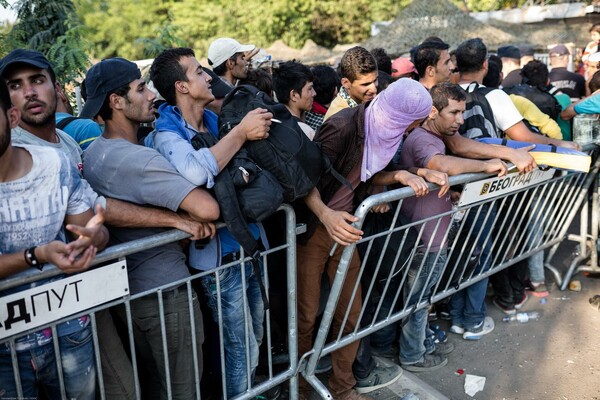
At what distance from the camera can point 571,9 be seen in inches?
805

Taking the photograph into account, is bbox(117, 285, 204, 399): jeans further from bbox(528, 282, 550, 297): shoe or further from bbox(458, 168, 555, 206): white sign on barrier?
bbox(528, 282, 550, 297): shoe

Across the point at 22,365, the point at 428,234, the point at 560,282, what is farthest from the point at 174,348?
the point at 560,282

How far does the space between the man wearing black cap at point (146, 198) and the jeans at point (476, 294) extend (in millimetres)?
2515

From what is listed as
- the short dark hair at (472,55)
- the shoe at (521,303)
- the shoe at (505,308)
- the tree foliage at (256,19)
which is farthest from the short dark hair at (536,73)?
the tree foliage at (256,19)

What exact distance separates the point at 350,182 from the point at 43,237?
1.77m

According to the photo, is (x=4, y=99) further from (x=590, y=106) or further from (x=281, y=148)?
(x=590, y=106)

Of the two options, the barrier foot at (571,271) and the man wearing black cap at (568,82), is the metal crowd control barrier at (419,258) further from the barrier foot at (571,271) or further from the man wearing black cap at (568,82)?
the man wearing black cap at (568,82)

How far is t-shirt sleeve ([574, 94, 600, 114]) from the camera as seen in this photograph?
4.66 metres

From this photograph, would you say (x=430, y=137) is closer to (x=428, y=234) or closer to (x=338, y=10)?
(x=428, y=234)

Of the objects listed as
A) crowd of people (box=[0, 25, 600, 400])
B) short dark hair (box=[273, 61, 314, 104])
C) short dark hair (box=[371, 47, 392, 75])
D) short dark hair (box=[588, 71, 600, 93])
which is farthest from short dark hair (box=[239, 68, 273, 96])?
short dark hair (box=[588, 71, 600, 93])

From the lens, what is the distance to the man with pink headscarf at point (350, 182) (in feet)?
9.44

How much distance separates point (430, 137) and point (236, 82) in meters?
2.45

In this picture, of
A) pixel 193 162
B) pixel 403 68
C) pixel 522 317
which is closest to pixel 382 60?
pixel 403 68

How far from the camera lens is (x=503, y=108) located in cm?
408
